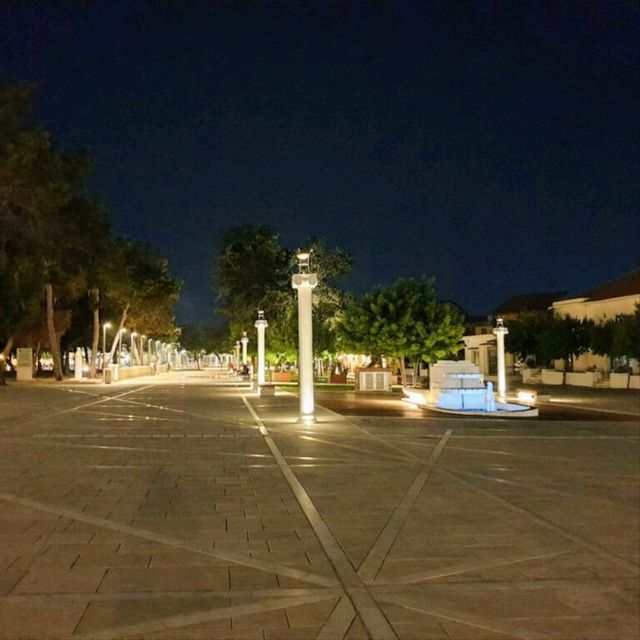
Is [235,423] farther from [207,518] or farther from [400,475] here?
[207,518]

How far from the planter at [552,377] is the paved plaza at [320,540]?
1244 inches

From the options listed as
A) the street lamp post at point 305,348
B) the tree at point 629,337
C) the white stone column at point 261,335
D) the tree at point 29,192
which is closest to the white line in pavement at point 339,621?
the street lamp post at point 305,348

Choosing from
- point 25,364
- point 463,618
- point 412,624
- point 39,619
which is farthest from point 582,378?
point 39,619

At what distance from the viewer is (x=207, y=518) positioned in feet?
29.9

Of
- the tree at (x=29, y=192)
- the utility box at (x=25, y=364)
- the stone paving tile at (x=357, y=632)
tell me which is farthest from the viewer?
the utility box at (x=25, y=364)

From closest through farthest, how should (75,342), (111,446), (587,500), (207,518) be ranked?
(207,518)
(587,500)
(111,446)
(75,342)

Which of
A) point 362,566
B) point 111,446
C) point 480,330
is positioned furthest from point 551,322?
point 362,566

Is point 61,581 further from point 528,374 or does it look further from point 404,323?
point 528,374

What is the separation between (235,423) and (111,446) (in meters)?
5.62

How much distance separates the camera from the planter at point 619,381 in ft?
134

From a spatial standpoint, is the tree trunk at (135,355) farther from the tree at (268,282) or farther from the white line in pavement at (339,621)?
the white line in pavement at (339,621)

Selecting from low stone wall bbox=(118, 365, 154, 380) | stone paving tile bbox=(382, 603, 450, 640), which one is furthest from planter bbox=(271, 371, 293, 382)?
stone paving tile bbox=(382, 603, 450, 640)

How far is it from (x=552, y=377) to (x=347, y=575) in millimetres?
43081

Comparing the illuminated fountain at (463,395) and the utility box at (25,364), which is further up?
the utility box at (25,364)
